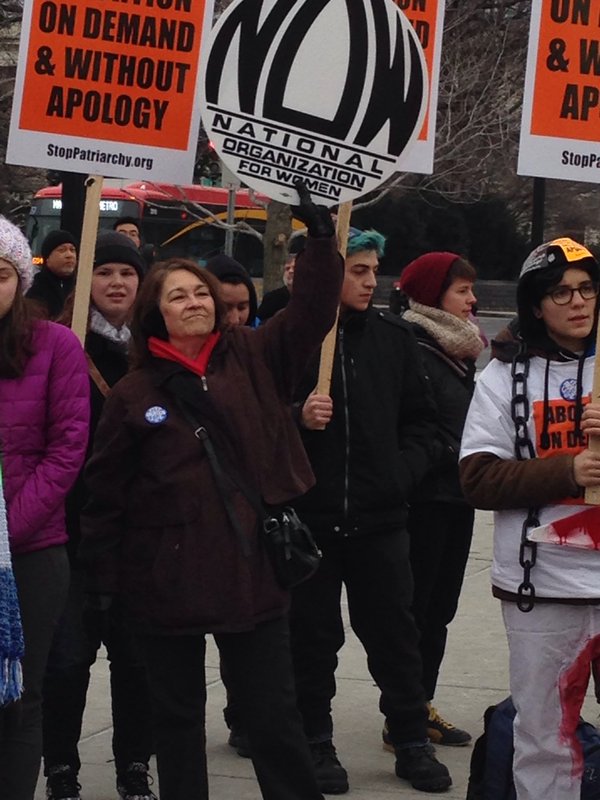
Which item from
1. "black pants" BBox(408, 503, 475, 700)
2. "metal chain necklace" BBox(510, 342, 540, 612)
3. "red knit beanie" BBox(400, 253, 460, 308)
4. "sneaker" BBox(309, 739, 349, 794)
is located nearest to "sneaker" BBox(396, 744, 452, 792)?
"sneaker" BBox(309, 739, 349, 794)

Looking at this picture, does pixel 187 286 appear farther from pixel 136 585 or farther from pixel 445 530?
pixel 445 530

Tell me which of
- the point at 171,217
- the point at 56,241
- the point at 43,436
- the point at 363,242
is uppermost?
the point at 171,217

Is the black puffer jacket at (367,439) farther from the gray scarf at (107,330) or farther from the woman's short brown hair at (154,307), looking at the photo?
the woman's short brown hair at (154,307)

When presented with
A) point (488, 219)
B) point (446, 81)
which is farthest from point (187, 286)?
point (488, 219)

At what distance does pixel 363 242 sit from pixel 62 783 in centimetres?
209

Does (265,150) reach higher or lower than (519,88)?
lower

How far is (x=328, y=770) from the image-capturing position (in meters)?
5.80

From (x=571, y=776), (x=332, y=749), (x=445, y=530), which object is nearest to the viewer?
(x=571, y=776)

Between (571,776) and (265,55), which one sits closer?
(571,776)

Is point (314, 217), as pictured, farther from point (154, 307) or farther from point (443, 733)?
point (443, 733)

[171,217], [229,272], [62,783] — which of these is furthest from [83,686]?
[171,217]

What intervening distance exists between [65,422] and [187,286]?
20.2 inches

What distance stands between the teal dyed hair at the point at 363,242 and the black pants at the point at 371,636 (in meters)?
0.99

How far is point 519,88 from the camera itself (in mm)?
24188
